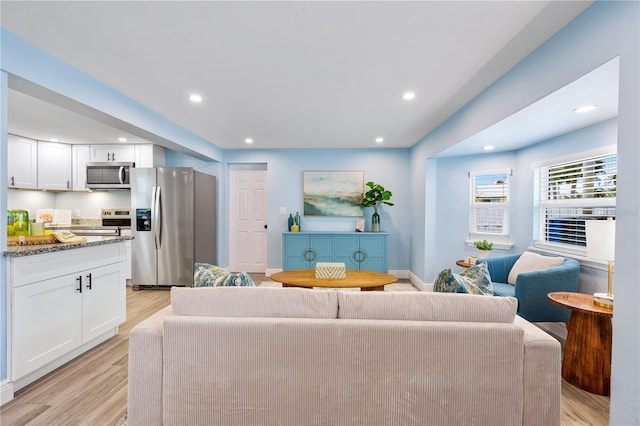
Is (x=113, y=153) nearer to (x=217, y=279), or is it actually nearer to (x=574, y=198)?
(x=217, y=279)

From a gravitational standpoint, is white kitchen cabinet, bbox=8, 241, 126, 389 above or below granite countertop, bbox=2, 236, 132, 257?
below

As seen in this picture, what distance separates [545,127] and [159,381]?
141 inches

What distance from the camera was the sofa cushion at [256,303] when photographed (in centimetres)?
156

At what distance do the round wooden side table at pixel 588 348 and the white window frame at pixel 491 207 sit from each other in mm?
1945

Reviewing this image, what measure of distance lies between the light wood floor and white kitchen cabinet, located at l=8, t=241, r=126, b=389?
148 mm

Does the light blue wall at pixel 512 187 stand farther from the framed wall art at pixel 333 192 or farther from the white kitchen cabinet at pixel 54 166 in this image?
the white kitchen cabinet at pixel 54 166

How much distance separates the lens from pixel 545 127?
2814 millimetres

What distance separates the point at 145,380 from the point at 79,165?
4.96 m

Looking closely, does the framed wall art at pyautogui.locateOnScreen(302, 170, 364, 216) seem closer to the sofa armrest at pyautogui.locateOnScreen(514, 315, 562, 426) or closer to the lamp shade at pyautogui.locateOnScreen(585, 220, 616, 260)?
the lamp shade at pyautogui.locateOnScreen(585, 220, 616, 260)

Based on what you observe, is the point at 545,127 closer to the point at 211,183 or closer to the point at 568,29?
the point at 568,29

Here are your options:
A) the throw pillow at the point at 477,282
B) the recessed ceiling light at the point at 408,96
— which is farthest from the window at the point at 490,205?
the throw pillow at the point at 477,282

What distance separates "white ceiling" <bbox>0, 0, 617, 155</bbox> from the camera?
A: 1.70 m

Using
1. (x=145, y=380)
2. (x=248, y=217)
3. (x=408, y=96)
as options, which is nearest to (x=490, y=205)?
(x=408, y=96)

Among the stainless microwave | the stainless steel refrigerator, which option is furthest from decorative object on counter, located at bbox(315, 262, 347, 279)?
the stainless microwave
